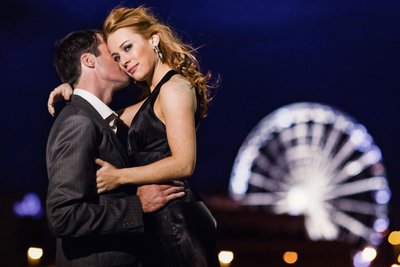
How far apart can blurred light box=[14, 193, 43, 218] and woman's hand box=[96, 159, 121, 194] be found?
2385cm

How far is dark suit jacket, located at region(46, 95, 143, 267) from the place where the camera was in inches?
137

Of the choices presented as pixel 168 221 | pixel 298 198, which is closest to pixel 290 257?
pixel 298 198

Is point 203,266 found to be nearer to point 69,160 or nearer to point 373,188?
point 69,160

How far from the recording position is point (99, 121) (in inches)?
144

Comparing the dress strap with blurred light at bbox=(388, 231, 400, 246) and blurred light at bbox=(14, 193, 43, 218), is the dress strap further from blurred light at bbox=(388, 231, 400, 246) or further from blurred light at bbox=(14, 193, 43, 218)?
blurred light at bbox=(388, 231, 400, 246)

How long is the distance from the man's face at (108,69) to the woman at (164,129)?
0.05m

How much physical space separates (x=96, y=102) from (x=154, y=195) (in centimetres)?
61

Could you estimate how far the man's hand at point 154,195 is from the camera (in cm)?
371

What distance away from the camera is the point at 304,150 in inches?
1031

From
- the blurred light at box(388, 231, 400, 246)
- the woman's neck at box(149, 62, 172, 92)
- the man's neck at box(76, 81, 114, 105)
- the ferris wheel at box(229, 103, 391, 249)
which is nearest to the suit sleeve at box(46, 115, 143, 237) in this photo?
the man's neck at box(76, 81, 114, 105)

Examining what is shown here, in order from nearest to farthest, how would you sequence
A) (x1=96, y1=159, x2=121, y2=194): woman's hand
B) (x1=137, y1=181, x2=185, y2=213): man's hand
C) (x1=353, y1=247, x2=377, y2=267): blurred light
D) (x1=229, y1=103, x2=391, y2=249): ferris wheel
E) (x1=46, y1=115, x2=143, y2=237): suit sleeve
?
(x1=46, y1=115, x2=143, y2=237): suit sleeve
(x1=96, y1=159, x2=121, y2=194): woman's hand
(x1=137, y1=181, x2=185, y2=213): man's hand
(x1=229, y1=103, x2=391, y2=249): ferris wheel
(x1=353, y1=247, x2=377, y2=267): blurred light

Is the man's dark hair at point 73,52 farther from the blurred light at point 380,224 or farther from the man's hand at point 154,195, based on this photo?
the blurred light at point 380,224

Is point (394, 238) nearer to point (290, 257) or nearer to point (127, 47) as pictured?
point (290, 257)

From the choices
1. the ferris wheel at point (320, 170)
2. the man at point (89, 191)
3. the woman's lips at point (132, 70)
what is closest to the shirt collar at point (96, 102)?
the man at point (89, 191)
